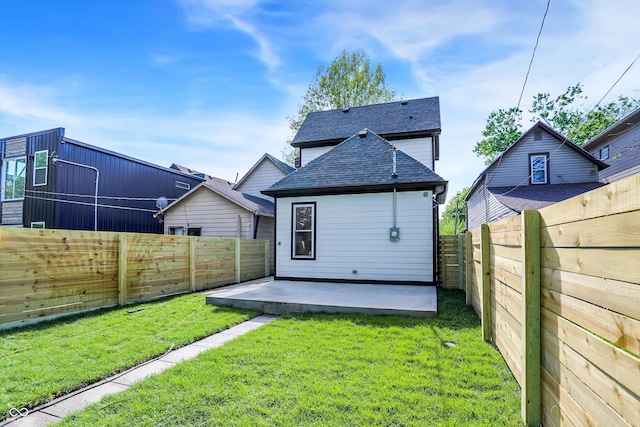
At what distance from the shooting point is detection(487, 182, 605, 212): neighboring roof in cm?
1321

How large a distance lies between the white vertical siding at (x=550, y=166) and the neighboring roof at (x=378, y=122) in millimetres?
5099

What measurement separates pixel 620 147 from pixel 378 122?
11.0 meters

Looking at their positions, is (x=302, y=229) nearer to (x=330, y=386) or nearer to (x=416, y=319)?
(x=416, y=319)

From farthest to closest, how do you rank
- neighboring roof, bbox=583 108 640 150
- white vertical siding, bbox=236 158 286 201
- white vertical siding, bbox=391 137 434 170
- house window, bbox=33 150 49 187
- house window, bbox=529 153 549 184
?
white vertical siding, bbox=236 158 286 201 < house window, bbox=529 153 549 184 < house window, bbox=33 150 49 187 < neighboring roof, bbox=583 108 640 150 < white vertical siding, bbox=391 137 434 170

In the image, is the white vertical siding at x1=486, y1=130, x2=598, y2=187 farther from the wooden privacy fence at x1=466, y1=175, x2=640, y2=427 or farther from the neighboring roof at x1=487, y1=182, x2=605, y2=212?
the wooden privacy fence at x1=466, y1=175, x2=640, y2=427

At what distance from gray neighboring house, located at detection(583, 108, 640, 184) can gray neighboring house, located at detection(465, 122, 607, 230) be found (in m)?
0.79

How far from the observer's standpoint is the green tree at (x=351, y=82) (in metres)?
22.1

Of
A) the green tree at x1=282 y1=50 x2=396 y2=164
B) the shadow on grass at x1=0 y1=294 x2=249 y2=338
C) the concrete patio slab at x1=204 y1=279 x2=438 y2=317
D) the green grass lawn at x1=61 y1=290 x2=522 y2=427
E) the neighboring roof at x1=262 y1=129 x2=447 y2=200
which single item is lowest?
the shadow on grass at x1=0 y1=294 x2=249 y2=338

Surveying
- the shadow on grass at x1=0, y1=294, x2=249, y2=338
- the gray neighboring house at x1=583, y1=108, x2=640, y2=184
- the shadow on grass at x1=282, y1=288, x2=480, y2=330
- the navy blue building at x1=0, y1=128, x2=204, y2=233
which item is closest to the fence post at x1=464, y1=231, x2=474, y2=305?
the shadow on grass at x1=282, y1=288, x2=480, y2=330

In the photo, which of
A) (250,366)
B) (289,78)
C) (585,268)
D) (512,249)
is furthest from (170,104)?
(585,268)

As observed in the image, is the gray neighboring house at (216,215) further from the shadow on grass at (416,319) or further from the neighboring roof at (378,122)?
the shadow on grass at (416,319)

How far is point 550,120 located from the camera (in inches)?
985

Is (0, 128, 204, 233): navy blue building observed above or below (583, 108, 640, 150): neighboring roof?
below

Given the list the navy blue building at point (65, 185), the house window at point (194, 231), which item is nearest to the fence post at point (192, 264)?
the house window at point (194, 231)
